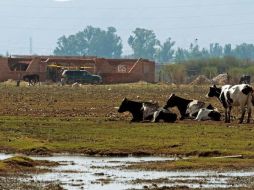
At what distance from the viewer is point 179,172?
23.6 metres

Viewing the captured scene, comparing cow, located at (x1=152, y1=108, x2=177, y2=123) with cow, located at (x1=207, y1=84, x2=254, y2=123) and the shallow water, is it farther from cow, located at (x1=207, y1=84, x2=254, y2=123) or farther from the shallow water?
the shallow water

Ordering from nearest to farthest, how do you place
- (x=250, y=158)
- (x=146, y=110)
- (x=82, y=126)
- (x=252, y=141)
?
(x=250, y=158) < (x=252, y=141) < (x=82, y=126) < (x=146, y=110)

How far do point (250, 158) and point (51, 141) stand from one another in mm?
7943

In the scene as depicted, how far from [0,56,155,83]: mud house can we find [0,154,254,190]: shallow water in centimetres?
7357

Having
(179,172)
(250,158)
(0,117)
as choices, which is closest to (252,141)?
(250,158)

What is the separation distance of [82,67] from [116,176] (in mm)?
82249

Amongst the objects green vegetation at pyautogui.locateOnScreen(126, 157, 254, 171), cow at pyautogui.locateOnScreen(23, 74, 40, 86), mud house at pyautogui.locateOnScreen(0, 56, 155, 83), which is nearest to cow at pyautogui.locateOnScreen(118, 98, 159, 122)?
green vegetation at pyautogui.locateOnScreen(126, 157, 254, 171)

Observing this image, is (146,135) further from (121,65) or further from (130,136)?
(121,65)

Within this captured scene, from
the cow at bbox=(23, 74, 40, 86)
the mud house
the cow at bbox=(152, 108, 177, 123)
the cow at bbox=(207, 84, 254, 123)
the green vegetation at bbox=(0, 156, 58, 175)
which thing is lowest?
the green vegetation at bbox=(0, 156, 58, 175)

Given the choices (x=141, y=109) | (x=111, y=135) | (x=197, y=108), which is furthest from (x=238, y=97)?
(x=111, y=135)

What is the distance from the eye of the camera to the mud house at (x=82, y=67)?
99.8 metres

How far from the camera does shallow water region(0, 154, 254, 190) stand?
21266 mm

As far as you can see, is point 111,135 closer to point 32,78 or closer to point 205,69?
point 32,78

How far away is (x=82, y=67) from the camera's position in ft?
344
